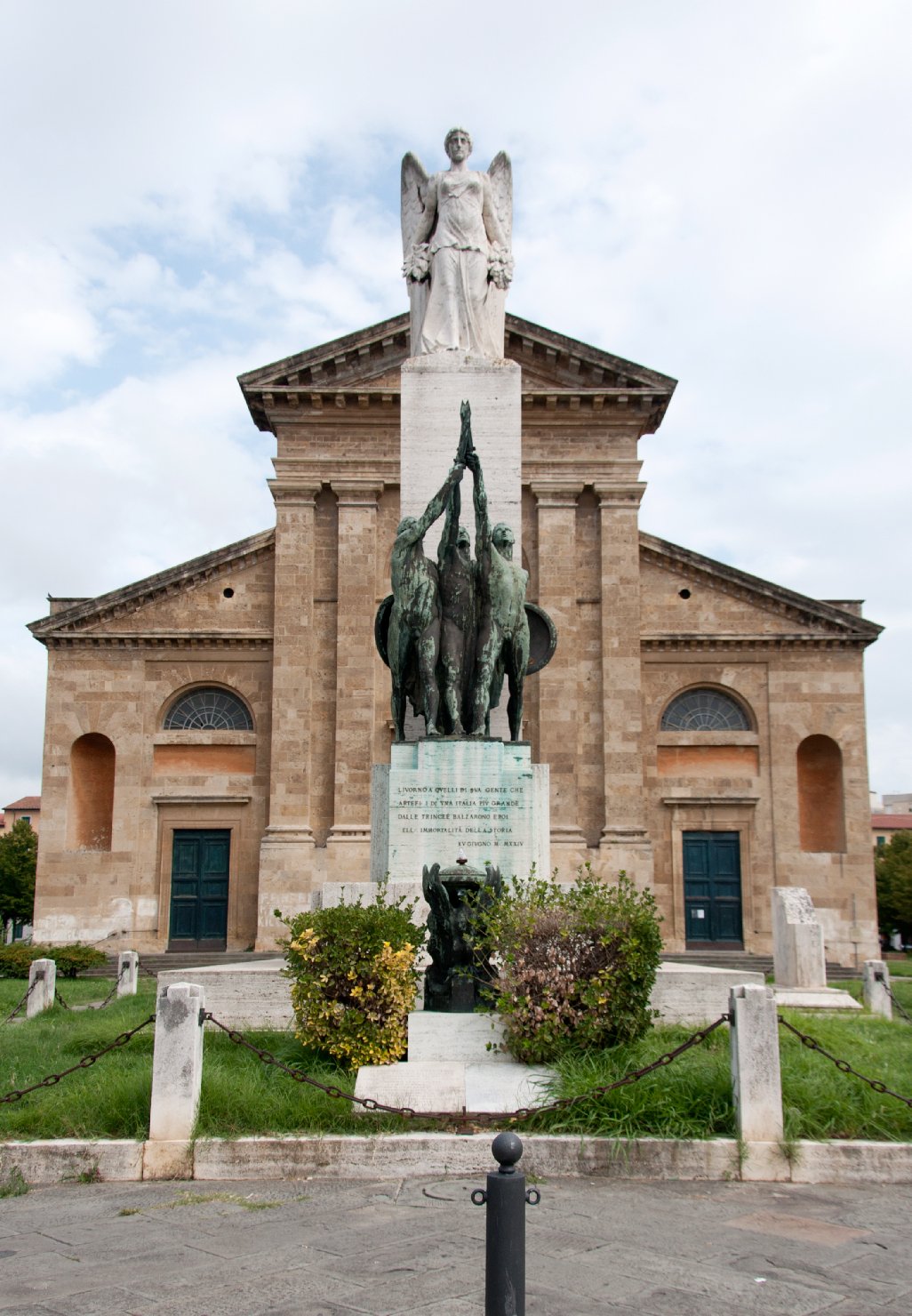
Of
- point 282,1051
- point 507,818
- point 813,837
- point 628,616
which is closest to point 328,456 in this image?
point 628,616

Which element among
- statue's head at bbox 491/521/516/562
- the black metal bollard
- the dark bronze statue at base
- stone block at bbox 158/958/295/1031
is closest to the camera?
the black metal bollard

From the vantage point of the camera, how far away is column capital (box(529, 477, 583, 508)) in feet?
100

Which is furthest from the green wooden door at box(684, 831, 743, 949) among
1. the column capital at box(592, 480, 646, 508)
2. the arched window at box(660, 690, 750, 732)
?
the column capital at box(592, 480, 646, 508)

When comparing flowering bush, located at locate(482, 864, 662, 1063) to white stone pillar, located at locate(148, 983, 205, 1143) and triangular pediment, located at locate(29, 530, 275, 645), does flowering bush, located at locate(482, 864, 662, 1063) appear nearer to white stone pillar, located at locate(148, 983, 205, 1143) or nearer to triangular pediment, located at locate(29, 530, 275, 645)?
white stone pillar, located at locate(148, 983, 205, 1143)

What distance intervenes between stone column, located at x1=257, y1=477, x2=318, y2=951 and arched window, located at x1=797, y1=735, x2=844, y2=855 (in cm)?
1239

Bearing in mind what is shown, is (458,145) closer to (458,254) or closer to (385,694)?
(458,254)

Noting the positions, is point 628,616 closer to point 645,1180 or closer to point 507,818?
point 507,818

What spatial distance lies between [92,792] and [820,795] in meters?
18.7

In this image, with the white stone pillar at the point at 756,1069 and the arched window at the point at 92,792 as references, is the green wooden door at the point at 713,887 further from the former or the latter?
the white stone pillar at the point at 756,1069

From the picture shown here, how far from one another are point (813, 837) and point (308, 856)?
505 inches

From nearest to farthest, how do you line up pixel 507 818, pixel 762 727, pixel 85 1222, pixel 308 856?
pixel 85 1222 < pixel 507 818 < pixel 308 856 < pixel 762 727

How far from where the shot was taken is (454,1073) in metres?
8.02

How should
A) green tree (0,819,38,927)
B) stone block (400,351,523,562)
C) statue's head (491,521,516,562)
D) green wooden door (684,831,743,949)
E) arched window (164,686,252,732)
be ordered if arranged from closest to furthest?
statue's head (491,521,516,562)
stone block (400,351,523,562)
green wooden door (684,831,743,949)
arched window (164,686,252,732)
green tree (0,819,38,927)

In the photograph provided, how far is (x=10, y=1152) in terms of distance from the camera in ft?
23.3
